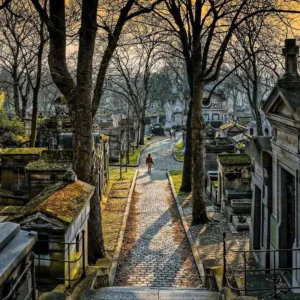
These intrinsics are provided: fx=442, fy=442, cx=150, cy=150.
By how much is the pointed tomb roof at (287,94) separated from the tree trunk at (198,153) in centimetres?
580

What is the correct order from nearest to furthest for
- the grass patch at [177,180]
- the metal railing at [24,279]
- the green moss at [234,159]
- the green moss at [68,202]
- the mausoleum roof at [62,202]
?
the metal railing at [24,279] → the mausoleum roof at [62,202] → the green moss at [68,202] → the green moss at [234,159] → the grass patch at [177,180]

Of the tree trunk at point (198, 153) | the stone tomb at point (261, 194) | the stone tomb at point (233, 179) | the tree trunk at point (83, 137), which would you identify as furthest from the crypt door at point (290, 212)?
the stone tomb at point (233, 179)

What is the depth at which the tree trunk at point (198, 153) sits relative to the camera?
1552cm

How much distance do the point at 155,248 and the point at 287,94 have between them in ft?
21.8

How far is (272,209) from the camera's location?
10070mm

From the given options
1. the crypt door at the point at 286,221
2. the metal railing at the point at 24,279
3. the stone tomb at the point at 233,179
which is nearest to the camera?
the metal railing at the point at 24,279

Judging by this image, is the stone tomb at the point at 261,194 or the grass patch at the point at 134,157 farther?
the grass patch at the point at 134,157

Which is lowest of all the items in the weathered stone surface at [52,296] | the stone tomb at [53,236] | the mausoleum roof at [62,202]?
the weathered stone surface at [52,296]

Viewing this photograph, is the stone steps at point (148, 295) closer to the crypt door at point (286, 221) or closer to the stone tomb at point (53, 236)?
the stone tomb at point (53, 236)

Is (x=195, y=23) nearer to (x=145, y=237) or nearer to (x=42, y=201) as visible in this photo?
(x=145, y=237)

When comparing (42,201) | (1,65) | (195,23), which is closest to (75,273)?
(42,201)

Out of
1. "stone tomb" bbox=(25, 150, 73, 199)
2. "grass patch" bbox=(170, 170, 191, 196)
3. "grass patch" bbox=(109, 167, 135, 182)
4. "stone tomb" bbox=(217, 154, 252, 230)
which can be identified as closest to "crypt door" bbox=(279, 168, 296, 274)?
"stone tomb" bbox=(25, 150, 73, 199)

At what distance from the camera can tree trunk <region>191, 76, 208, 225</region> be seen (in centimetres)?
1552

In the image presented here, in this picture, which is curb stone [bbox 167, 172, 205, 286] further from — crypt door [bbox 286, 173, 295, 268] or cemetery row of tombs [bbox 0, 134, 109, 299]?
cemetery row of tombs [bbox 0, 134, 109, 299]
